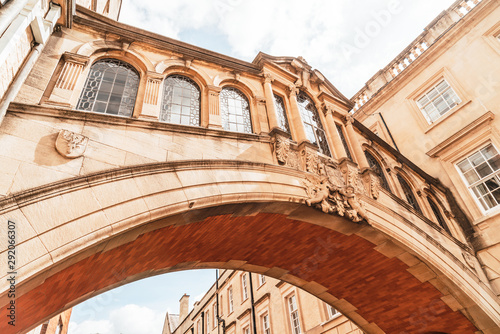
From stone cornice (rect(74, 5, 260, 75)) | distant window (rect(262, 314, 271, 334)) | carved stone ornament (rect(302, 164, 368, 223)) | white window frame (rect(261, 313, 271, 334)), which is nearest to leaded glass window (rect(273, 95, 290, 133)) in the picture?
stone cornice (rect(74, 5, 260, 75))

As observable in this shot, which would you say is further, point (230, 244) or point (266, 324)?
point (266, 324)

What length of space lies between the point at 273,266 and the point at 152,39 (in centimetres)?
557

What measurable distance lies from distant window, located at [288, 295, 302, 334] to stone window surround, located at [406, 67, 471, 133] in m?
9.16

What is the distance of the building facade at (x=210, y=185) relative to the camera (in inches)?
148

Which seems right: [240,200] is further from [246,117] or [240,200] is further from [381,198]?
[381,198]

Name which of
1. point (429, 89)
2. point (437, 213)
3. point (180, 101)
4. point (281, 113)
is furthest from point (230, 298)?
point (180, 101)

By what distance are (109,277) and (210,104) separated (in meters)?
3.55

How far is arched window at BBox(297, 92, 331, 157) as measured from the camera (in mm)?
7469

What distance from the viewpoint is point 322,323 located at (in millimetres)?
11539

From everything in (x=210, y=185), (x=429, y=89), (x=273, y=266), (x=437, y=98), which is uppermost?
(x=429, y=89)

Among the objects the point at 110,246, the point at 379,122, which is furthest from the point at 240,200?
the point at 379,122

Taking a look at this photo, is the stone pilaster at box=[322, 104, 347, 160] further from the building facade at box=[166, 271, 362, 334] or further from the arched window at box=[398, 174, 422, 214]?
the building facade at box=[166, 271, 362, 334]

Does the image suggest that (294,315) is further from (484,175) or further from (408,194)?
(484,175)

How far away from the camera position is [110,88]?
5.67m
